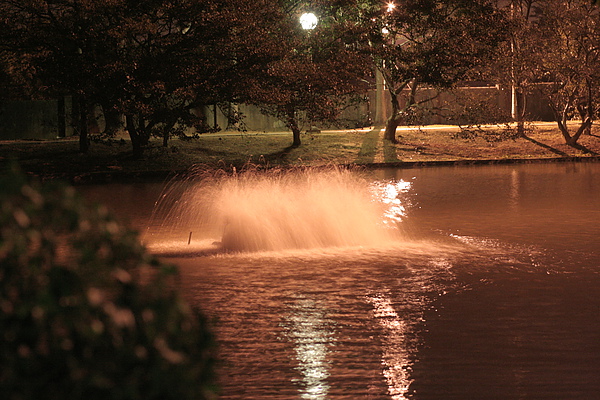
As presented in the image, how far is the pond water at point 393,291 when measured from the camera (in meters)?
6.55

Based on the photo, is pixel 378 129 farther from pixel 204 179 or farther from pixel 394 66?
pixel 204 179

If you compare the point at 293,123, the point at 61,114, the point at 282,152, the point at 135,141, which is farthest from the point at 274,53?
the point at 61,114

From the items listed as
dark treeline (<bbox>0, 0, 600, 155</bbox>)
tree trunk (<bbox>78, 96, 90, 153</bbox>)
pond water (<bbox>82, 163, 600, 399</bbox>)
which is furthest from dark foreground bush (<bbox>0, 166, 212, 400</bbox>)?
tree trunk (<bbox>78, 96, 90, 153</bbox>)

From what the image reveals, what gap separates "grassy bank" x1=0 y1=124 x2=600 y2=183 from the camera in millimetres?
30625

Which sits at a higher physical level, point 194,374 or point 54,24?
point 54,24

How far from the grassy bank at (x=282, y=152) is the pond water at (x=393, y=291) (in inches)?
435

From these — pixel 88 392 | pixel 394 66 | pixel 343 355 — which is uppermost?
pixel 394 66

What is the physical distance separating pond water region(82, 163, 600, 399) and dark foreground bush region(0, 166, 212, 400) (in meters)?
3.07

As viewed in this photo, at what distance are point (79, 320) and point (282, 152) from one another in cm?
3218

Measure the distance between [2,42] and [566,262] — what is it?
2462 cm

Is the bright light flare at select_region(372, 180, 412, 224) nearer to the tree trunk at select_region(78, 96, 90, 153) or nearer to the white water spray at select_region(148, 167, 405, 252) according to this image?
the white water spray at select_region(148, 167, 405, 252)

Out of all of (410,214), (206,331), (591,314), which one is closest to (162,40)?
(410,214)

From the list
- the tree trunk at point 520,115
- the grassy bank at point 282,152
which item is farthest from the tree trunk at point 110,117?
the tree trunk at point 520,115

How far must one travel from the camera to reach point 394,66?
119 feet
